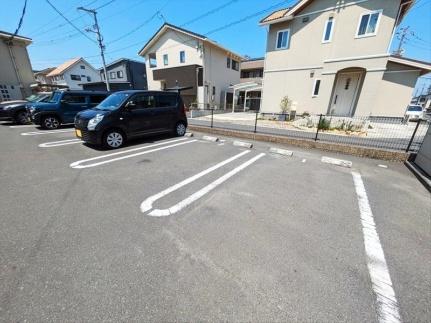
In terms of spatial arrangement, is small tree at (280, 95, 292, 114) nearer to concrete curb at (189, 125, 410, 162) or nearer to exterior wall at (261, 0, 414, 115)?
exterior wall at (261, 0, 414, 115)

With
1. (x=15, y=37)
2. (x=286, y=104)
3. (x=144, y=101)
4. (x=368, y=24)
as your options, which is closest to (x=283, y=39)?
(x=286, y=104)

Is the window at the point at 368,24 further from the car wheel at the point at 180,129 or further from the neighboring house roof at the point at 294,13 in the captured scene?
the car wheel at the point at 180,129

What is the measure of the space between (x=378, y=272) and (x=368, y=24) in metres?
13.6

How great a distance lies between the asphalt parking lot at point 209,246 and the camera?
4.95 ft

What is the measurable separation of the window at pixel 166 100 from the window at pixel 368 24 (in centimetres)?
1123

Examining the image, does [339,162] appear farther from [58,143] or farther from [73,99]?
[73,99]

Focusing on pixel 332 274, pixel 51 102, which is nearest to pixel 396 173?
pixel 332 274

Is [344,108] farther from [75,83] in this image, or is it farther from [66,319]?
[75,83]

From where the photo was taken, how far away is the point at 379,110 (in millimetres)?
12867

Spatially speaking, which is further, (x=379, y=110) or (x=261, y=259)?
(x=379, y=110)

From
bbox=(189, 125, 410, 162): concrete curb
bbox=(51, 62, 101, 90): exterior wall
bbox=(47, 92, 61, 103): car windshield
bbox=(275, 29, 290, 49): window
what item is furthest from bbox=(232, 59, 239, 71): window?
bbox=(51, 62, 101, 90): exterior wall

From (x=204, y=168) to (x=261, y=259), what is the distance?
2.74 metres

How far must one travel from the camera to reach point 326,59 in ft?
36.7

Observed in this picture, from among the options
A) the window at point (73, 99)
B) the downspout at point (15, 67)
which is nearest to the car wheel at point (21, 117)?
the window at point (73, 99)
